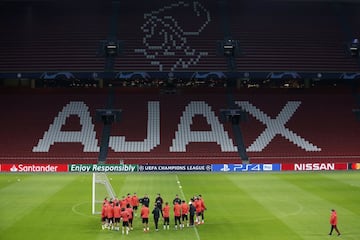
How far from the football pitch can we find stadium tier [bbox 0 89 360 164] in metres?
4.35

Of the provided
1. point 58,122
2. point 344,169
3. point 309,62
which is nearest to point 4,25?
point 58,122

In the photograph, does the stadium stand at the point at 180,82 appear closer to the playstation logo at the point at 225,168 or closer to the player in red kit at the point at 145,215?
the playstation logo at the point at 225,168

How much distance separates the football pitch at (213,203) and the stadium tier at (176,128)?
435 cm

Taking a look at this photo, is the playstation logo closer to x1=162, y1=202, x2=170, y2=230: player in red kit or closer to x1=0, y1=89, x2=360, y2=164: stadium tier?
x1=0, y1=89, x2=360, y2=164: stadium tier

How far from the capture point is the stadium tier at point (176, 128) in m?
46.7

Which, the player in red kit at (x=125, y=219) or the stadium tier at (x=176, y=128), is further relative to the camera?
the stadium tier at (x=176, y=128)

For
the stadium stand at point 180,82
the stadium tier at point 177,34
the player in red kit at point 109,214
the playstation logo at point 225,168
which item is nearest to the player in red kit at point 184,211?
the player in red kit at point 109,214

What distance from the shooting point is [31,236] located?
21750 mm

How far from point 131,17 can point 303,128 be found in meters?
22.7

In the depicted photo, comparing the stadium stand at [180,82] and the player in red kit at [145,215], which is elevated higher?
the stadium stand at [180,82]

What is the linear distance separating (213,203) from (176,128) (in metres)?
20.8

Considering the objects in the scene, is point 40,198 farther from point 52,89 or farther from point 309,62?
point 309,62

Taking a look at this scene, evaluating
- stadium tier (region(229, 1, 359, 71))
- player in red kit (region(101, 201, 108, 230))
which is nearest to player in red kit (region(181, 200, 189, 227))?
player in red kit (region(101, 201, 108, 230))

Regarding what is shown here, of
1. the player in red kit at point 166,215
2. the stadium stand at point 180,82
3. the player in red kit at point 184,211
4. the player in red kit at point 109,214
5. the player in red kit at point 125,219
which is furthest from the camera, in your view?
the stadium stand at point 180,82
